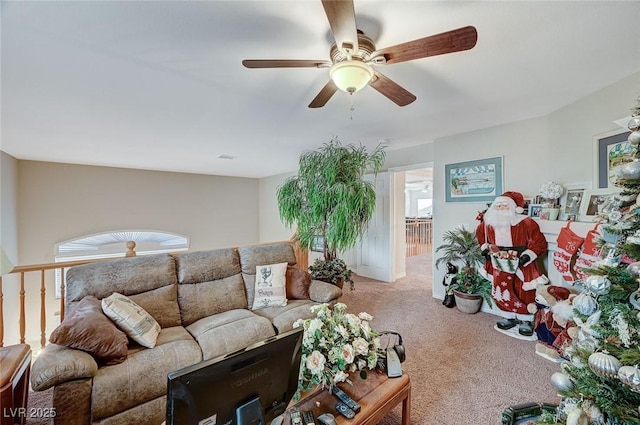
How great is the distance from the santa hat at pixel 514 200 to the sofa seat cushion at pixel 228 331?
2796 mm

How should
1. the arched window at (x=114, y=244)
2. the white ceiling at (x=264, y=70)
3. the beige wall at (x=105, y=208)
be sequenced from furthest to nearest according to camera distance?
the arched window at (x=114, y=244) → the beige wall at (x=105, y=208) → the white ceiling at (x=264, y=70)

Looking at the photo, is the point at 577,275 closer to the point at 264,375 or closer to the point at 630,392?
the point at 630,392

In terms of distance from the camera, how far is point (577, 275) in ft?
7.22

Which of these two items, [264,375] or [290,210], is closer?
[264,375]

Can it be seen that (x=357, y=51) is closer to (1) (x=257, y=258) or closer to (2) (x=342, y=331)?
(2) (x=342, y=331)

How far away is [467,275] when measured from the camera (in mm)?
3406

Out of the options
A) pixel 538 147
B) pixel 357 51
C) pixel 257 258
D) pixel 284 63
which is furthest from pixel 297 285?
pixel 538 147

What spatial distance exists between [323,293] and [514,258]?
6.88 feet

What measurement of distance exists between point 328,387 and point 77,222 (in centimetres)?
591

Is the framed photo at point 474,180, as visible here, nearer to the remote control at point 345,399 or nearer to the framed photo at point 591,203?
the framed photo at point 591,203

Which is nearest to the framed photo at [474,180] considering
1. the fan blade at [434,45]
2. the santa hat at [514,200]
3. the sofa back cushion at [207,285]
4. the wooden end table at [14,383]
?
the santa hat at [514,200]

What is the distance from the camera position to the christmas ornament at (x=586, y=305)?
96 centimetres

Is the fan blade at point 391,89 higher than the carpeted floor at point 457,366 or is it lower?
higher

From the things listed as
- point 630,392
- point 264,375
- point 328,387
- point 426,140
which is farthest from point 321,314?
point 426,140
